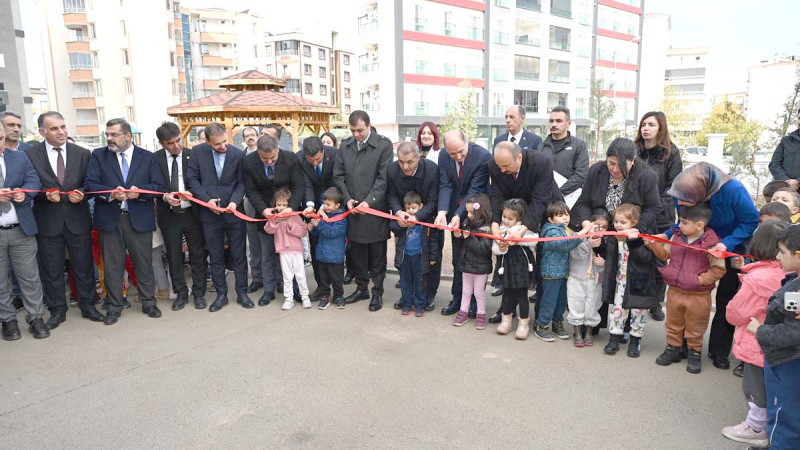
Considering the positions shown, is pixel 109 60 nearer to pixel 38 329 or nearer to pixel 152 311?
pixel 152 311

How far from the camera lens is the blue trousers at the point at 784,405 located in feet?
9.04

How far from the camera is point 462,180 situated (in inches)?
223


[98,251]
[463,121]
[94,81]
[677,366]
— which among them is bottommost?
[677,366]

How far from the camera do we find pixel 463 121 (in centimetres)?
2725

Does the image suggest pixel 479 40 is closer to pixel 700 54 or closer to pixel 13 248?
pixel 13 248

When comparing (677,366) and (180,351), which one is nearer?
(677,366)

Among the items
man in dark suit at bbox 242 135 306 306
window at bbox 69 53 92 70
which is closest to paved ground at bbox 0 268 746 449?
man in dark suit at bbox 242 135 306 306

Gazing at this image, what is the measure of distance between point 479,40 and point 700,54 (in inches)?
2444

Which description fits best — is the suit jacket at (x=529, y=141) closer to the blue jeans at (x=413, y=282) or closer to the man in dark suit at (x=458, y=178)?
the man in dark suit at (x=458, y=178)

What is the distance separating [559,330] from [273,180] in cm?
371

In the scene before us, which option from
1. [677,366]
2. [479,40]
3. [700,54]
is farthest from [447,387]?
[700,54]

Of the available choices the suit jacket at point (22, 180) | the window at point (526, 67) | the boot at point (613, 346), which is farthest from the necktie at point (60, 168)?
the window at point (526, 67)

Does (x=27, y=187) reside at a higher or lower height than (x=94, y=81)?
lower

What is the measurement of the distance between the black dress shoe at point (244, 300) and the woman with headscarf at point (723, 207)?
475cm
